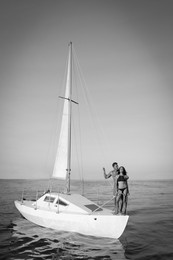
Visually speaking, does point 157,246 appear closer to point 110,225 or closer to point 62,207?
point 110,225

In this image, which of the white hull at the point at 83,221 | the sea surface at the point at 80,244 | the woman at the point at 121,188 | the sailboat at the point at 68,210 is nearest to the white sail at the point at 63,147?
the sailboat at the point at 68,210

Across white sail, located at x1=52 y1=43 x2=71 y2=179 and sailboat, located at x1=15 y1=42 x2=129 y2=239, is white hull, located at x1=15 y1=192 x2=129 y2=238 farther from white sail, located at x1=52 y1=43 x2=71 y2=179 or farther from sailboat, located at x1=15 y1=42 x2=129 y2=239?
white sail, located at x1=52 y1=43 x2=71 y2=179

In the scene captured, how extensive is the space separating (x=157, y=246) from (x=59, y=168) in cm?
856

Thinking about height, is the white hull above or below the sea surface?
above

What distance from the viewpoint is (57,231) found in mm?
13312

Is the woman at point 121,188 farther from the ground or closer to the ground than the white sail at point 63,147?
closer to the ground

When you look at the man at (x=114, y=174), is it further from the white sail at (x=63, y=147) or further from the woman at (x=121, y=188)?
the white sail at (x=63, y=147)

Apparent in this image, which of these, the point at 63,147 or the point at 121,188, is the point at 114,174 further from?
the point at 63,147

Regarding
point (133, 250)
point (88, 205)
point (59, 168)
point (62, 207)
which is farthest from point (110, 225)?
point (59, 168)

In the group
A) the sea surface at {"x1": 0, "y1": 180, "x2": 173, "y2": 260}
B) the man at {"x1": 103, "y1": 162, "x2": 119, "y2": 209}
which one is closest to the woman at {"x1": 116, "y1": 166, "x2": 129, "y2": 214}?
the man at {"x1": 103, "y1": 162, "x2": 119, "y2": 209}

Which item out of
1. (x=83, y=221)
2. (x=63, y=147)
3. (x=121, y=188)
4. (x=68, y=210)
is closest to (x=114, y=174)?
(x=121, y=188)

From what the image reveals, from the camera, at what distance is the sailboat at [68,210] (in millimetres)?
11570

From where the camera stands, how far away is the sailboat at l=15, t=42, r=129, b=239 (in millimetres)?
11570

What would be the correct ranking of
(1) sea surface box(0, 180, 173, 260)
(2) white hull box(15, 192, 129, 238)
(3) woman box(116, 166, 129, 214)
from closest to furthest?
(1) sea surface box(0, 180, 173, 260)
(2) white hull box(15, 192, 129, 238)
(3) woman box(116, 166, 129, 214)
